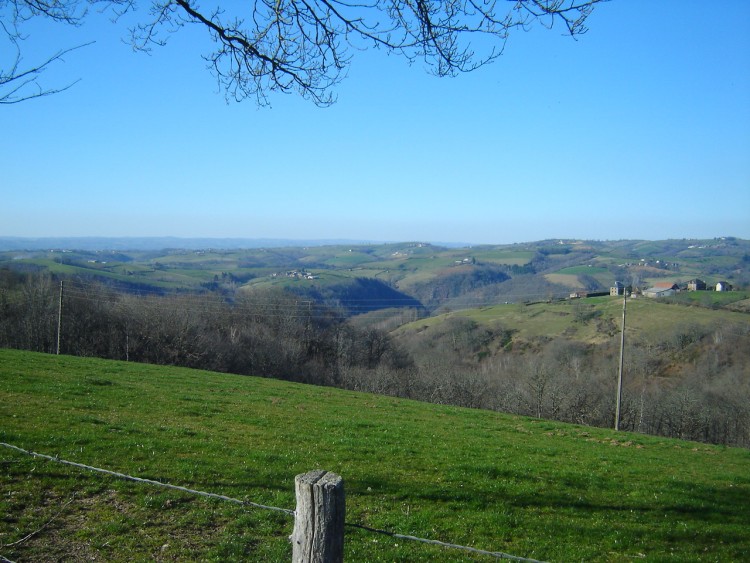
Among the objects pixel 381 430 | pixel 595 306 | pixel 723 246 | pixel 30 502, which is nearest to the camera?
pixel 30 502

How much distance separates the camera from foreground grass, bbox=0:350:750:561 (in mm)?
6223

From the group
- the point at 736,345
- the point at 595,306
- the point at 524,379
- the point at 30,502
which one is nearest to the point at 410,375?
the point at 524,379

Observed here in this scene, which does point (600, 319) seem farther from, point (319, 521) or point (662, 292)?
point (319, 521)

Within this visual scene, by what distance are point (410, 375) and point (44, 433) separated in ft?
162

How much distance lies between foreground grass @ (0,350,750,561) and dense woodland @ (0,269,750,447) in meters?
33.0

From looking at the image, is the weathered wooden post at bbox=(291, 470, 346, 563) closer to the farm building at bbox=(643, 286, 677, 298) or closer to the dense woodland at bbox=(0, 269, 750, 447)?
the dense woodland at bbox=(0, 269, 750, 447)

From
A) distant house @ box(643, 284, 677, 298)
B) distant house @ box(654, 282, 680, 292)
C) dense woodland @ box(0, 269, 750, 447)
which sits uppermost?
distant house @ box(654, 282, 680, 292)

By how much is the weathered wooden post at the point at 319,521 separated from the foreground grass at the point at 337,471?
304cm

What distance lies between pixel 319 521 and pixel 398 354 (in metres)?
63.9

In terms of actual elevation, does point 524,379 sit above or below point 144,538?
below

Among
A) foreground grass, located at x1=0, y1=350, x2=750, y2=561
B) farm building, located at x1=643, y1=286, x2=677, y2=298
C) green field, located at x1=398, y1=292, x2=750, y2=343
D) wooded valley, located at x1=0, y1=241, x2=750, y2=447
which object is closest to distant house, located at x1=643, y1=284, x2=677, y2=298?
farm building, located at x1=643, y1=286, x2=677, y2=298

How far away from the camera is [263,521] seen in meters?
6.64

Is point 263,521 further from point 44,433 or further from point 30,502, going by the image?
point 44,433

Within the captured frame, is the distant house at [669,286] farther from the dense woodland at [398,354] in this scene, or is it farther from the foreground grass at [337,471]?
the foreground grass at [337,471]
